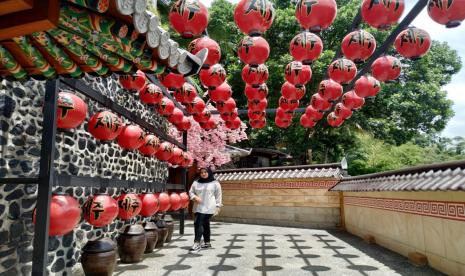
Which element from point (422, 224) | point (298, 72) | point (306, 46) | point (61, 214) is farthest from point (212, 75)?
point (422, 224)

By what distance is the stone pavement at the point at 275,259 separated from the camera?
6.76m

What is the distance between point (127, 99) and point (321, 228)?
9.16 metres

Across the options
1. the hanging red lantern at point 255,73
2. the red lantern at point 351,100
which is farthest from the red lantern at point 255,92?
the red lantern at point 351,100

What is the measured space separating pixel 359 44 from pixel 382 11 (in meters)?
0.95

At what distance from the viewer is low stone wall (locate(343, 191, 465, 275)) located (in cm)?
599

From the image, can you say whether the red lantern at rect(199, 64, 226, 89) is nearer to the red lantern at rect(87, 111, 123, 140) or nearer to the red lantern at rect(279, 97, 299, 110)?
the red lantern at rect(87, 111, 123, 140)

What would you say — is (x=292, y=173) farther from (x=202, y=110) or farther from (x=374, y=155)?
(x=374, y=155)

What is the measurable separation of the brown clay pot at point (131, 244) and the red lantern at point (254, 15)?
15.3 ft

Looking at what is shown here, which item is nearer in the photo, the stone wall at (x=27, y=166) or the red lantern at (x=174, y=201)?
the stone wall at (x=27, y=166)

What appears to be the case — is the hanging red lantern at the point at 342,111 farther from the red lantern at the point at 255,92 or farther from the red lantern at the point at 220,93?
the red lantern at the point at 220,93

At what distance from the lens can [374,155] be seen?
2241 centimetres

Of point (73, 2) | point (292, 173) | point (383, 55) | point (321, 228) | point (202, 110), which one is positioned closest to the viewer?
point (73, 2)

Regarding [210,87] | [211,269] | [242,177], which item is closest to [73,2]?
[210,87]

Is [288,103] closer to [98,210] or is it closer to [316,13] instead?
[316,13]
